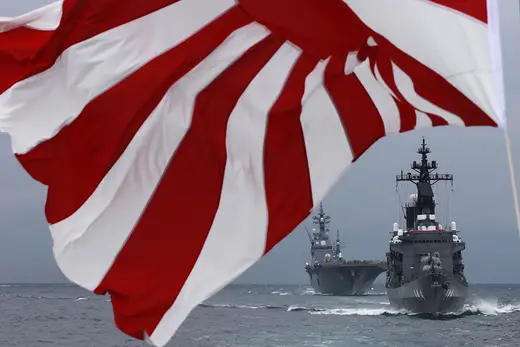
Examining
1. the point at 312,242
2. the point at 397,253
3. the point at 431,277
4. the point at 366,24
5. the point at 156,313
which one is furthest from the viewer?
the point at 312,242

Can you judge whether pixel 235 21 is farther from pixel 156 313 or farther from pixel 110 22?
pixel 156 313

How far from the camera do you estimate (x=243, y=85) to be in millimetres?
6695

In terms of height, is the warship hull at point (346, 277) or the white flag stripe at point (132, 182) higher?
the white flag stripe at point (132, 182)

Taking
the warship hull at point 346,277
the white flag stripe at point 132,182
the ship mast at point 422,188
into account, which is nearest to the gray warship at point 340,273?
the warship hull at point 346,277

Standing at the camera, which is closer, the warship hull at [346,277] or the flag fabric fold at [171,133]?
the flag fabric fold at [171,133]

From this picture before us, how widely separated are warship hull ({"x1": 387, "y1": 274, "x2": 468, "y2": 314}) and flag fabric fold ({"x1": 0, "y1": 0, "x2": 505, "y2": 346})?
168 ft

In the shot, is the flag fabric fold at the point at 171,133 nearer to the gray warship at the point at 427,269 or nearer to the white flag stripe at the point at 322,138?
the white flag stripe at the point at 322,138

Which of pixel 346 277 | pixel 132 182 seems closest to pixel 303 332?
pixel 132 182

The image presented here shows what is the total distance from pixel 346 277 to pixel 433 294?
51397 millimetres

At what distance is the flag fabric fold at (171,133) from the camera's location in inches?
256

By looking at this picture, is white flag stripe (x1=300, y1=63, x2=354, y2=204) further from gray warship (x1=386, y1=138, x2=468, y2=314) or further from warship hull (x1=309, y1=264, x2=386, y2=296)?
warship hull (x1=309, y1=264, x2=386, y2=296)

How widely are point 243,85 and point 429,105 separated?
4.96 feet

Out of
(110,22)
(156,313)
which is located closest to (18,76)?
(110,22)

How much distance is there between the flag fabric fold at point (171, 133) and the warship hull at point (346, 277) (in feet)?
335
